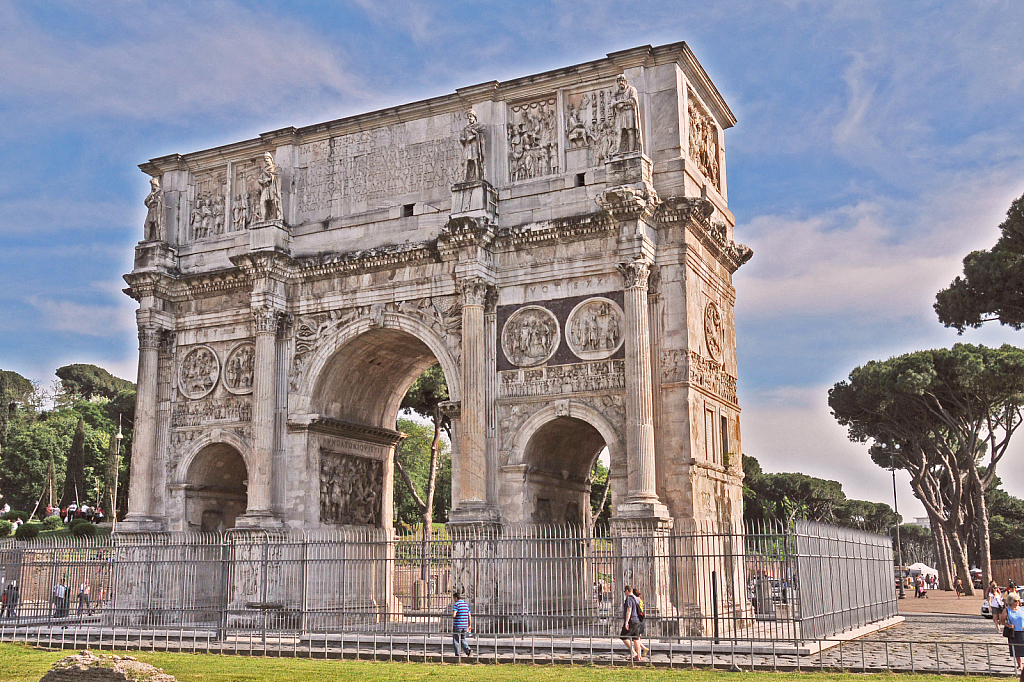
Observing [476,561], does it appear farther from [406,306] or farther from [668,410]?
[406,306]

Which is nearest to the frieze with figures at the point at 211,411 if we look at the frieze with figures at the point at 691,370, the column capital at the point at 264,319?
the column capital at the point at 264,319

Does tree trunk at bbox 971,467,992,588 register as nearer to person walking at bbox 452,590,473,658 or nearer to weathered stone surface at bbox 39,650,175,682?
person walking at bbox 452,590,473,658

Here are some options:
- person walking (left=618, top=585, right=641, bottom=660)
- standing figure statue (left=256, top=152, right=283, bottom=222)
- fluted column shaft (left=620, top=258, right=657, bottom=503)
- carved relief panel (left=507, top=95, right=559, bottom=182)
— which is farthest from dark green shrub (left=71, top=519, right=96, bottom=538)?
person walking (left=618, top=585, right=641, bottom=660)

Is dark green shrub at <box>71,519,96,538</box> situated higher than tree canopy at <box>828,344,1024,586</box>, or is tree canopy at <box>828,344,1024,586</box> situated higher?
tree canopy at <box>828,344,1024,586</box>

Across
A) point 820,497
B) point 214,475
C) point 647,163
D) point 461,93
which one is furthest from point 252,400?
point 820,497

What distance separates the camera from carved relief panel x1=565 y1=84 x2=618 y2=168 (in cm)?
2109

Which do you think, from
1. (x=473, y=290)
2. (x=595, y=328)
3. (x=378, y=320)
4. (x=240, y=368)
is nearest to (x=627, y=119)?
(x=595, y=328)

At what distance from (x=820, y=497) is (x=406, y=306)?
52.8 metres

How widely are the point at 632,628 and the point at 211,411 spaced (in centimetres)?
1294

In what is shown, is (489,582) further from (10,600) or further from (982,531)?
(982,531)

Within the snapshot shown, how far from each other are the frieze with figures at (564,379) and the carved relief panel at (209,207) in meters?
9.09

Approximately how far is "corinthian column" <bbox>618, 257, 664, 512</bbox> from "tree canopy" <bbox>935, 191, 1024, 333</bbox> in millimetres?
8717

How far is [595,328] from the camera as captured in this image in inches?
794

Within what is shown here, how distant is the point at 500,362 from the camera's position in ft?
68.7
